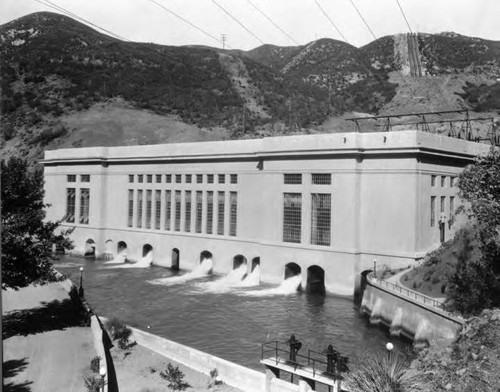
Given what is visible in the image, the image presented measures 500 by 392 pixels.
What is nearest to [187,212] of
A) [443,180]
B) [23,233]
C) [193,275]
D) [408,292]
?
[193,275]

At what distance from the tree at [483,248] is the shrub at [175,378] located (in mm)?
15682

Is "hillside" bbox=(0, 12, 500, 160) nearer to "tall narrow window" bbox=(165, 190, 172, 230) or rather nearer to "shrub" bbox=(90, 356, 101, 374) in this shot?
"tall narrow window" bbox=(165, 190, 172, 230)

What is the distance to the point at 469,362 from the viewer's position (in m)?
17.6

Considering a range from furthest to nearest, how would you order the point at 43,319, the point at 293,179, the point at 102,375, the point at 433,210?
the point at 293,179
the point at 433,210
the point at 43,319
the point at 102,375

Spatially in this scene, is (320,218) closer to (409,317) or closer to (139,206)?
(409,317)

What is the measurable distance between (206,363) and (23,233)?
41.0ft

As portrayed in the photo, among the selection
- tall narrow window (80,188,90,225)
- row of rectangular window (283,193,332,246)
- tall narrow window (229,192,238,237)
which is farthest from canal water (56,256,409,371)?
tall narrow window (80,188,90,225)

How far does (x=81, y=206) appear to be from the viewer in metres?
68.9

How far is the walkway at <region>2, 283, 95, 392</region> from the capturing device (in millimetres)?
21922

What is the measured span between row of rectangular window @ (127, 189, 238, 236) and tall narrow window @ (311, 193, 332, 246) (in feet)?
33.9

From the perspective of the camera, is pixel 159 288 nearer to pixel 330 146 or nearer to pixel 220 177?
pixel 220 177

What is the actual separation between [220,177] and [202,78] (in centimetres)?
10485

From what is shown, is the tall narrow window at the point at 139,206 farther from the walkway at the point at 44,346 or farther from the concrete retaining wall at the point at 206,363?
the concrete retaining wall at the point at 206,363

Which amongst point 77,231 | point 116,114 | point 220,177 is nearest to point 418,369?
point 220,177
